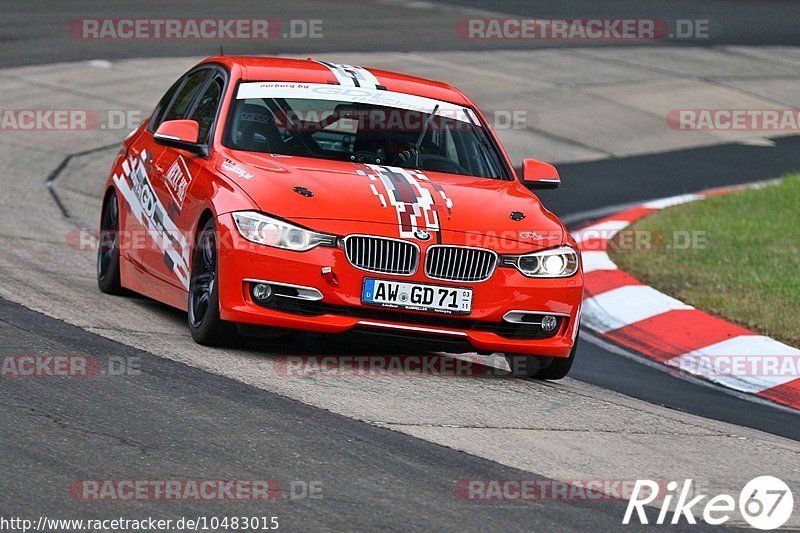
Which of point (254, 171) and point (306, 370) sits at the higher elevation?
point (254, 171)

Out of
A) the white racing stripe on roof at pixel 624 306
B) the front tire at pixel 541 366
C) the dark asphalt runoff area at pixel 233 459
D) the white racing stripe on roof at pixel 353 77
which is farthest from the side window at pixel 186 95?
the white racing stripe on roof at pixel 624 306

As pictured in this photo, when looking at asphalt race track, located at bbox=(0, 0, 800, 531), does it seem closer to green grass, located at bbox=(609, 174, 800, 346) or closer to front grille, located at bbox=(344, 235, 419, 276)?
front grille, located at bbox=(344, 235, 419, 276)

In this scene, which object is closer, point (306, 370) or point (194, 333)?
point (306, 370)

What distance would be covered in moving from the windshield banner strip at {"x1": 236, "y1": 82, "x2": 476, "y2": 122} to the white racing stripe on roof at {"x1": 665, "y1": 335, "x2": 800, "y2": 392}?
224 cm

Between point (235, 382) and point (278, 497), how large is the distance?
1.65 metres

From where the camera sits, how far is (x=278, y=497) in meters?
5.17

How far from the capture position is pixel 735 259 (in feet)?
39.2

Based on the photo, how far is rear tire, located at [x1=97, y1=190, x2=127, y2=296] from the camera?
30.5 feet

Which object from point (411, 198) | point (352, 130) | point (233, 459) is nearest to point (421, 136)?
point (352, 130)

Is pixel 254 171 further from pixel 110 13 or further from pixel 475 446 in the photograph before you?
pixel 110 13

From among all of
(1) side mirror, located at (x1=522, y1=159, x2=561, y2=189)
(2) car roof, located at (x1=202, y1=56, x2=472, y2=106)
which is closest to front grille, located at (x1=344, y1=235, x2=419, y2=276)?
(1) side mirror, located at (x1=522, y1=159, x2=561, y2=189)

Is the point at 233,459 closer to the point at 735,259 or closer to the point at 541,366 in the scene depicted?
the point at 541,366

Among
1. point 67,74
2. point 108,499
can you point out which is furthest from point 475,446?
point 67,74

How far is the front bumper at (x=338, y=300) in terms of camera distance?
728 cm
